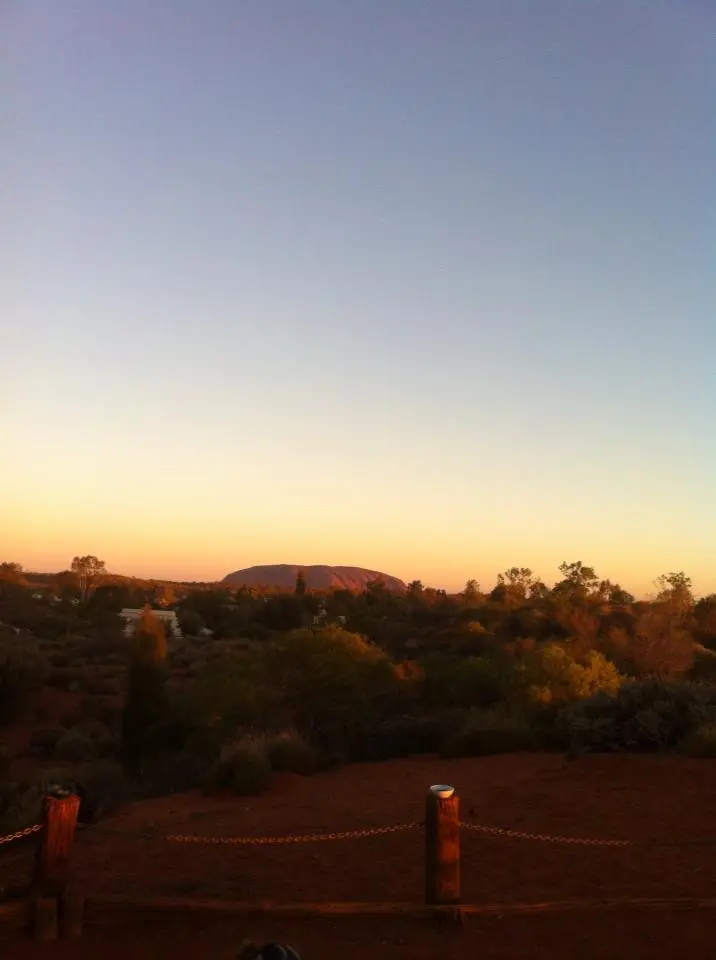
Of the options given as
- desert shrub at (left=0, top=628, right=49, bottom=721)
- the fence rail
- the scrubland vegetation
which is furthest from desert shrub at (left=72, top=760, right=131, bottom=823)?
desert shrub at (left=0, top=628, right=49, bottom=721)

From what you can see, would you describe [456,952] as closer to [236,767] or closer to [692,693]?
[236,767]

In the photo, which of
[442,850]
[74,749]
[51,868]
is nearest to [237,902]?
[51,868]

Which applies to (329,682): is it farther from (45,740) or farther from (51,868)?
(51,868)

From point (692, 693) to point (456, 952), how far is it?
1025 cm

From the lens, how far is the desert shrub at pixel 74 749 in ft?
65.9

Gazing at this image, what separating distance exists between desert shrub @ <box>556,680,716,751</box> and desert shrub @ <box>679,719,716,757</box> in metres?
0.29

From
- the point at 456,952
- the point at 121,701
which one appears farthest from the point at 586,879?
the point at 121,701

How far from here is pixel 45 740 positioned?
22.2 meters

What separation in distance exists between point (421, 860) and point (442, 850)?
273 cm

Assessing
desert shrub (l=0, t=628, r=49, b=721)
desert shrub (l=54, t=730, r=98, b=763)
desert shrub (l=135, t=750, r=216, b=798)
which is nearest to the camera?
desert shrub (l=135, t=750, r=216, b=798)

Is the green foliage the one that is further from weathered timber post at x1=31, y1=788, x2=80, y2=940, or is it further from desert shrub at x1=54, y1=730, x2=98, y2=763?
weathered timber post at x1=31, y1=788, x2=80, y2=940

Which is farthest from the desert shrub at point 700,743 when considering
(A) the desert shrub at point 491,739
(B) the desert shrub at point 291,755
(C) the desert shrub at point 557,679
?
(B) the desert shrub at point 291,755

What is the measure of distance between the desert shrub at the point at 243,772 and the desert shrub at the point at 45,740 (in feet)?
29.1

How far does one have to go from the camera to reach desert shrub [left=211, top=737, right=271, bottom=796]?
13.7m
